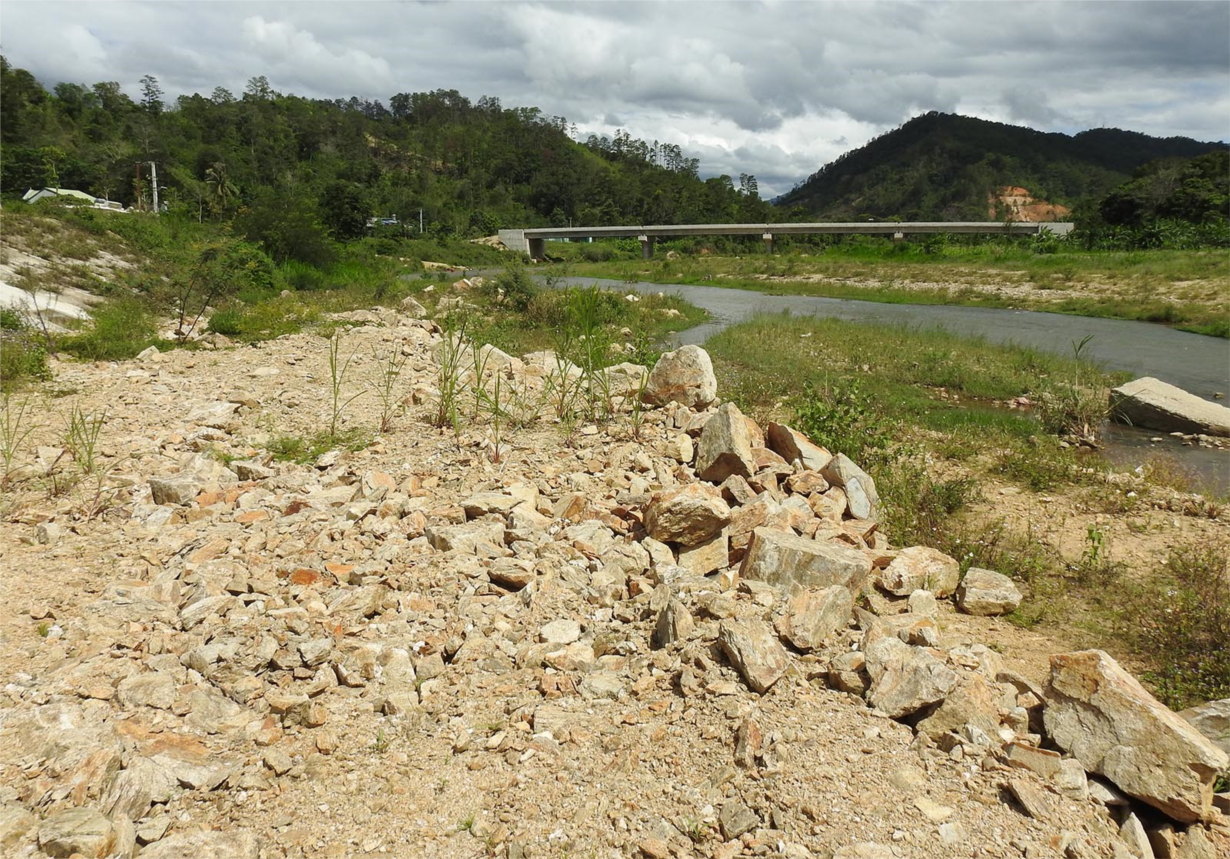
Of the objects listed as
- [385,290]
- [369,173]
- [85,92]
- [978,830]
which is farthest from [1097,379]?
[85,92]

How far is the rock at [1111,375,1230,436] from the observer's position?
10203mm

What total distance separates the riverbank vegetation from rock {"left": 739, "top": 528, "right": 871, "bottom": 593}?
1.45 meters

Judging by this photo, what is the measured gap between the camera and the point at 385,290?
21516 mm

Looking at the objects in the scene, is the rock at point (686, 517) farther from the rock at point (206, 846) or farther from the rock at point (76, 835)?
the rock at point (76, 835)

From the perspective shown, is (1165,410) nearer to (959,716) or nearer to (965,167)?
(959,716)

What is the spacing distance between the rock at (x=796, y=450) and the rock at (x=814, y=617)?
2263mm

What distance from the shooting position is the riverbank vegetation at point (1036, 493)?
469cm

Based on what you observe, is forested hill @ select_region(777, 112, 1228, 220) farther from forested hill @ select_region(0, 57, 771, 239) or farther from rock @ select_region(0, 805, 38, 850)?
rock @ select_region(0, 805, 38, 850)

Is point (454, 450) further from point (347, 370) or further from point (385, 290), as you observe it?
point (385, 290)

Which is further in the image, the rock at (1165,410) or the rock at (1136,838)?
the rock at (1165,410)

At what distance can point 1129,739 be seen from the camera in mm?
2861

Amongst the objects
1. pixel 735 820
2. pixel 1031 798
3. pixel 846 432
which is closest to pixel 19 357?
pixel 846 432

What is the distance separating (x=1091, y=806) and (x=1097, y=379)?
11.5 m

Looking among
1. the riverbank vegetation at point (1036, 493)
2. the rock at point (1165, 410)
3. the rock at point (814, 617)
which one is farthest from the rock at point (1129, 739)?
the rock at point (1165, 410)
